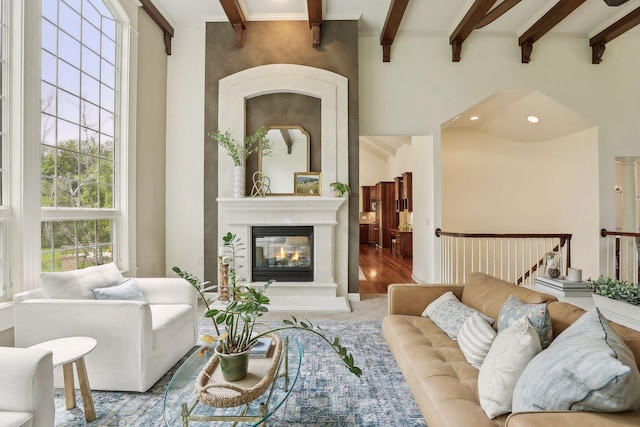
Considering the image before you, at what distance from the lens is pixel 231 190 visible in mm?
4676

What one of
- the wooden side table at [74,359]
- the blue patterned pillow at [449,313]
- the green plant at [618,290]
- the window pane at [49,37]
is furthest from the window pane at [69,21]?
the green plant at [618,290]

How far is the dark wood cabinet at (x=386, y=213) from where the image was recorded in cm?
1070

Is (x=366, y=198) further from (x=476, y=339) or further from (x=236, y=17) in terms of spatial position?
(x=476, y=339)

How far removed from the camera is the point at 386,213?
35.4 ft

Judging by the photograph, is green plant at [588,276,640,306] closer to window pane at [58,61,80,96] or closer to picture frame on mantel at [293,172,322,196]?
picture frame on mantel at [293,172,322,196]

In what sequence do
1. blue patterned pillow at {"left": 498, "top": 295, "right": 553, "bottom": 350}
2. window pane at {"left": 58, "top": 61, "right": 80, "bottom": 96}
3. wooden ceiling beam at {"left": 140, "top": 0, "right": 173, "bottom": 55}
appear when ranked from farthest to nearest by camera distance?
wooden ceiling beam at {"left": 140, "top": 0, "right": 173, "bottom": 55} < window pane at {"left": 58, "top": 61, "right": 80, "bottom": 96} < blue patterned pillow at {"left": 498, "top": 295, "right": 553, "bottom": 350}

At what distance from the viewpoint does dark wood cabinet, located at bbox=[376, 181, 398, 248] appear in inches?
421

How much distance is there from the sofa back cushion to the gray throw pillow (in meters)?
0.68

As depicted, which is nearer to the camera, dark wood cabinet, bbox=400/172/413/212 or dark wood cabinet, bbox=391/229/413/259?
dark wood cabinet, bbox=400/172/413/212

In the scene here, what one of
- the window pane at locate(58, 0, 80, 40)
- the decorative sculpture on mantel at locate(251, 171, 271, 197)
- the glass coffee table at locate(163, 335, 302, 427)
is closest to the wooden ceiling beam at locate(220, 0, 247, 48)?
the window pane at locate(58, 0, 80, 40)

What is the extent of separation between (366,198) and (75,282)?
10782 millimetres

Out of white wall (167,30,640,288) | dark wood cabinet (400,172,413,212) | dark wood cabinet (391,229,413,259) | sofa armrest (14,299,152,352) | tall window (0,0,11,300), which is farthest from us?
dark wood cabinet (391,229,413,259)

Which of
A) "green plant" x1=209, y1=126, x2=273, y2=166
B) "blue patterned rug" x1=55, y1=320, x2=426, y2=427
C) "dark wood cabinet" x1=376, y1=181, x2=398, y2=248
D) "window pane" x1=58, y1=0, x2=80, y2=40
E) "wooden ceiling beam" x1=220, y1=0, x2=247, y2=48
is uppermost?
"wooden ceiling beam" x1=220, y1=0, x2=247, y2=48

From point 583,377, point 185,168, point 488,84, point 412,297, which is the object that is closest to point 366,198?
point 488,84
